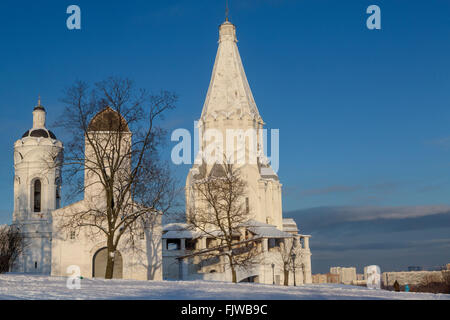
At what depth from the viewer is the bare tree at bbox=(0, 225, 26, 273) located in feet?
147

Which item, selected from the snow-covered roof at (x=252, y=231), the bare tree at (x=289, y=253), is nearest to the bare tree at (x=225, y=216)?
the snow-covered roof at (x=252, y=231)

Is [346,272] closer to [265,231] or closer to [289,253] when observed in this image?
[265,231]

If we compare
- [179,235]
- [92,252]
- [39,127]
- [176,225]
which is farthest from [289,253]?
[39,127]

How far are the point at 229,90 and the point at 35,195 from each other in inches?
970

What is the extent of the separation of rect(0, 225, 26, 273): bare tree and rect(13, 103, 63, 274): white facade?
3.21 ft

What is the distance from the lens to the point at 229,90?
212ft

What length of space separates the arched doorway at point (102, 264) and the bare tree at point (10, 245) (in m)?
11.0

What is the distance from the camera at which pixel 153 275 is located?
3631 centimetres

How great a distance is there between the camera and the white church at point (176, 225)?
1421 inches

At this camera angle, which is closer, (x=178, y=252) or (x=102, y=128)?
(x=102, y=128)

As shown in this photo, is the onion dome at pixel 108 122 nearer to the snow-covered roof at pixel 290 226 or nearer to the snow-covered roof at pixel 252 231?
the snow-covered roof at pixel 252 231
